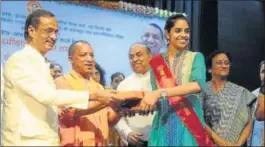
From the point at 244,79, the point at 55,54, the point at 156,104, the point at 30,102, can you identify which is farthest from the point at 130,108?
the point at 244,79

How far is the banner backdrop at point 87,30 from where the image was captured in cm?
252

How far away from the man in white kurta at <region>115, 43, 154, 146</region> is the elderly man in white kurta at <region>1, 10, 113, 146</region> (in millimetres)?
502

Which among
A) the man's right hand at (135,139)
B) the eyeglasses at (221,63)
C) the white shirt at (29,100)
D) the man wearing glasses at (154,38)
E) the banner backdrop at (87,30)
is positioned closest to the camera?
the white shirt at (29,100)

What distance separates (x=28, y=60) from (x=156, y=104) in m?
0.48

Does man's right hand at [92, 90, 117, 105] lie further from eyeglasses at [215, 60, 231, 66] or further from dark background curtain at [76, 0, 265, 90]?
dark background curtain at [76, 0, 265, 90]

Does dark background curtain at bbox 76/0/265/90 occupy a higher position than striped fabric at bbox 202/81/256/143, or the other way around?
dark background curtain at bbox 76/0/265/90

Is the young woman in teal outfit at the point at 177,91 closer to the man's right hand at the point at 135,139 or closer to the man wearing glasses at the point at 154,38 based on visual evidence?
the man's right hand at the point at 135,139

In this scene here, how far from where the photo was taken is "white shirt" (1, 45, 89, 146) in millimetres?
1598

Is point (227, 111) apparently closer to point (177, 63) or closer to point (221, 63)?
point (221, 63)

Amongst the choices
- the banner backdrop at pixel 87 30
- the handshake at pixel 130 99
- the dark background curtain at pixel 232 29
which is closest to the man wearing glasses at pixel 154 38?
the banner backdrop at pixel 87 30

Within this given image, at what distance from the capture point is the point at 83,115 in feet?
5.98

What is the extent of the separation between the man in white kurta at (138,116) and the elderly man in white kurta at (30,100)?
19.8 inches

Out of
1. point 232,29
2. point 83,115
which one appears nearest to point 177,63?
point 83,115

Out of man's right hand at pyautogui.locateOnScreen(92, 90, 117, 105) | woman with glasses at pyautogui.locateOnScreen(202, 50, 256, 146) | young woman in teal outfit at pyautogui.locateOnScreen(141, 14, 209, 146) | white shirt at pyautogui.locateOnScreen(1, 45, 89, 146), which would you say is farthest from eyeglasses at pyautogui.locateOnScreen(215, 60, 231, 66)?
white shirt at pyautogui.locateOnScreen(1, 45, 89, 146)
